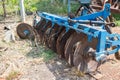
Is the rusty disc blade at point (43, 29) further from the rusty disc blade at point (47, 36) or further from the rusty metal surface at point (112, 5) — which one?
the rusty metal surface at point (112, 5)

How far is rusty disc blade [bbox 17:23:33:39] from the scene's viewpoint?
5.89 m

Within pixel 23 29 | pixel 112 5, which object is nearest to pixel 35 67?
pixel 23 29

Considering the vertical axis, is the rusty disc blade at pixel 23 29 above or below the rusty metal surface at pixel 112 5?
below

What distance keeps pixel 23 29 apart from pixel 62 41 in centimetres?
163

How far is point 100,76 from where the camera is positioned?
415cm

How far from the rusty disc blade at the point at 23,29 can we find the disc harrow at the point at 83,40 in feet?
1.76

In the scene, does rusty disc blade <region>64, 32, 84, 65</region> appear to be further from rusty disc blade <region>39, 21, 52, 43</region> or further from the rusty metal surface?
the rusty metal surface

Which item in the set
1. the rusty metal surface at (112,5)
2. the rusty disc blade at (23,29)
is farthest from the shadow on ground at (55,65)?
the rusty metal surface at (112,5)

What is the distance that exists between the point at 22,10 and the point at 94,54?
195 inches

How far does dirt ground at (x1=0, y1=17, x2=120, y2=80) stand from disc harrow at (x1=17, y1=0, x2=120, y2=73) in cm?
19

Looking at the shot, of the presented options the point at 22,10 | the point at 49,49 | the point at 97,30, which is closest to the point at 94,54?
the point at 97,30

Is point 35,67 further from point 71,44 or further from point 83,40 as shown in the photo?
point 83,40

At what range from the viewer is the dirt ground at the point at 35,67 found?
4.15 metres

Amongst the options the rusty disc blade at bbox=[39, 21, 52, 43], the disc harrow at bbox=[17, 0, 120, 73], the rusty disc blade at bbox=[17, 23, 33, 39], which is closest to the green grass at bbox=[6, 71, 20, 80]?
the disc harrow at bbox=[17, 0, 120, 73]
